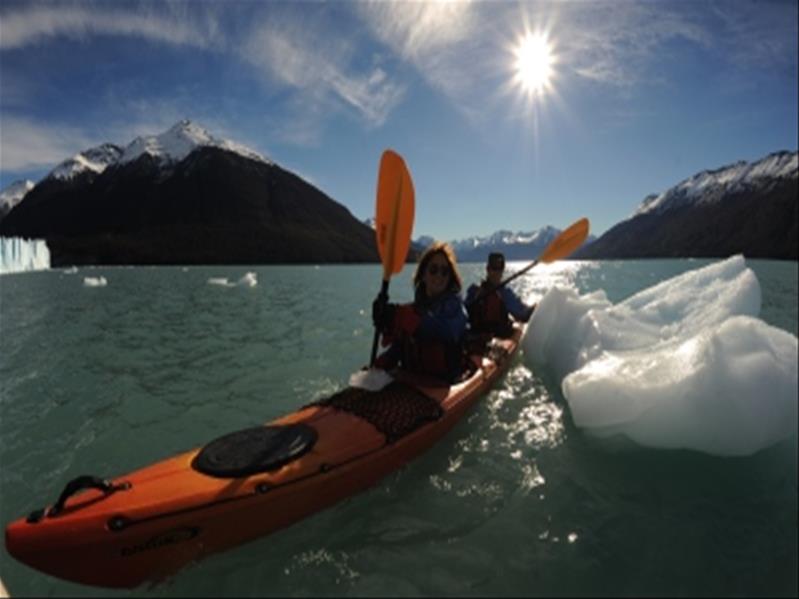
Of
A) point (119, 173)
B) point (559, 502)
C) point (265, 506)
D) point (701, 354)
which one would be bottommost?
point (559, 502)

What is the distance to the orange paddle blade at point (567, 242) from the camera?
11898mm

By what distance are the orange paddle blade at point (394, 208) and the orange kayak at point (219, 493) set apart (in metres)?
2.91

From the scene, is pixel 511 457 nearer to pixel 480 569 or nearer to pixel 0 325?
pixel 480 569

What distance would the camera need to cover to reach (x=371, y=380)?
6.54 m

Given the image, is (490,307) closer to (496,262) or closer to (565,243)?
(496,262)

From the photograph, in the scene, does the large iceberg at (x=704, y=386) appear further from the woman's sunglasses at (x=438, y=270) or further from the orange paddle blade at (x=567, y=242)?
the orange paddle blade at (x=567, y=242)

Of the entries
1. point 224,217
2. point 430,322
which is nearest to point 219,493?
point 430,322

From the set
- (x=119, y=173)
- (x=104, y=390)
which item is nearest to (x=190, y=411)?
(x=104, y=390)

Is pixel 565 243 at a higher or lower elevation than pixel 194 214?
lower

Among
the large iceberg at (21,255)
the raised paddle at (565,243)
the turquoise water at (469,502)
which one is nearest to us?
the turquoise water at (469,502)

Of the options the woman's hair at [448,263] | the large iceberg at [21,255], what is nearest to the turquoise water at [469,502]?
the woman's hair at [448,263]

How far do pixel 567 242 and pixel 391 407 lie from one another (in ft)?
26.5

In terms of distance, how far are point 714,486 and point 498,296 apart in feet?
21.2

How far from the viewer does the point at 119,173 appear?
186375mm
